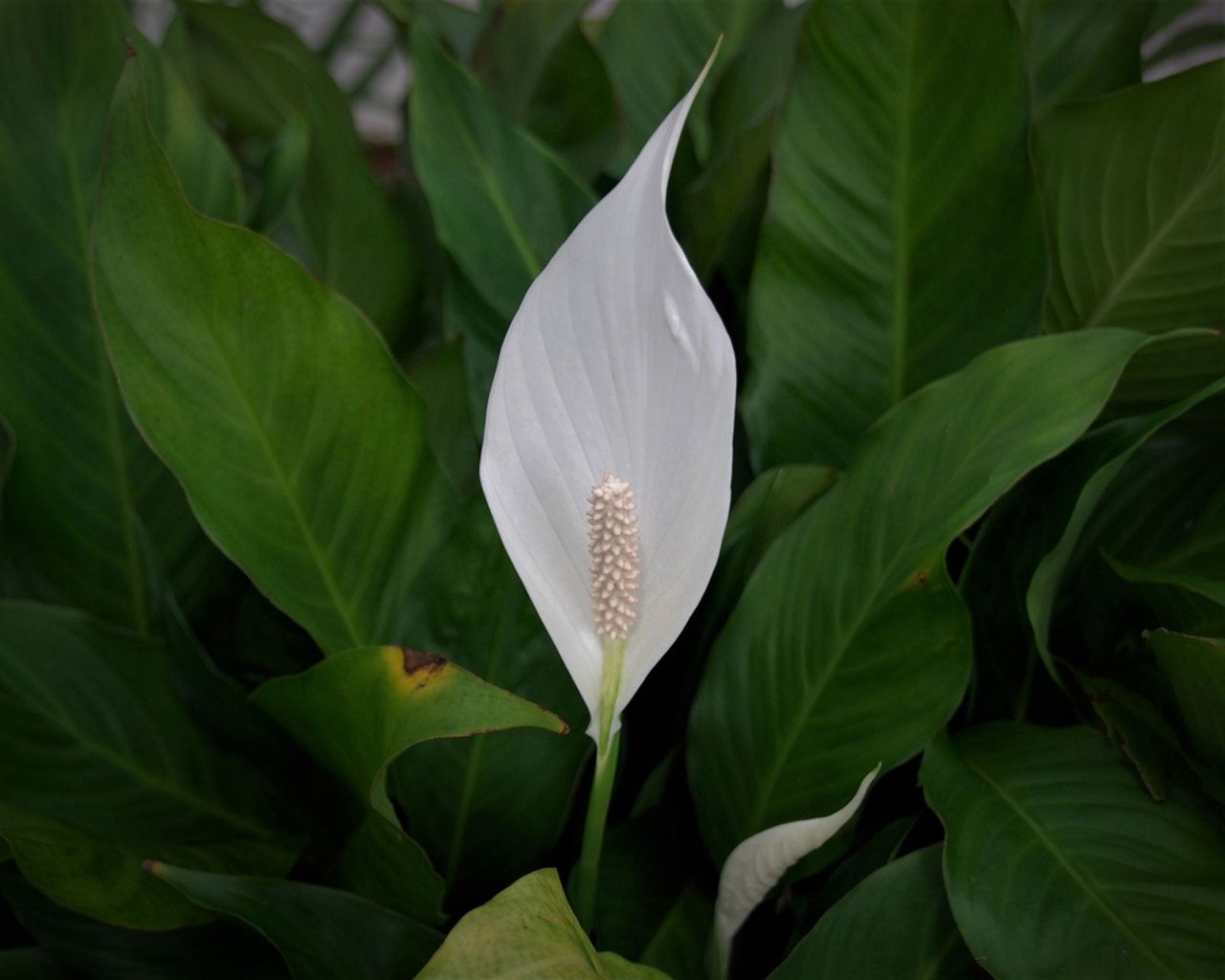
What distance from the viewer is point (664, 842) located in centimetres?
44

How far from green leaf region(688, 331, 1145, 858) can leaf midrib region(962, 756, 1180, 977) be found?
→ 1.7 inches

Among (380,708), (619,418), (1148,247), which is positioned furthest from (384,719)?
(1148,247)

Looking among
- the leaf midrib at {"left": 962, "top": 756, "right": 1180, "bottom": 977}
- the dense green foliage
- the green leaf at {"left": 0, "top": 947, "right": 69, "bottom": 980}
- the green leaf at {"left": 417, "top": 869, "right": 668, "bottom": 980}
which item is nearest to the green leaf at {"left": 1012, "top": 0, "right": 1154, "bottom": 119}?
the dense green foliage

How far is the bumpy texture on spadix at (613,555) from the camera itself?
28 cm

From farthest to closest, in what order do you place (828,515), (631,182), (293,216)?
(293,216) → (828,515) → (631,182)

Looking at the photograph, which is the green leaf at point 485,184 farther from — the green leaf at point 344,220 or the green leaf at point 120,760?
the green leaf at point 120,760

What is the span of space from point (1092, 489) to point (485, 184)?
262 mm

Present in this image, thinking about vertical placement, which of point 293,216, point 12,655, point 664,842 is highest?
point 293,216

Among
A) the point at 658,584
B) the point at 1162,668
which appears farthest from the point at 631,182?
the point at 1162,668

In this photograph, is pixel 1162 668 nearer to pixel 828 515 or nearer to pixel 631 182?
pixel 828 515

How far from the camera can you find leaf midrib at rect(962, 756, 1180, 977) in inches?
13.0

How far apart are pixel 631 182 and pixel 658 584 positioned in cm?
10

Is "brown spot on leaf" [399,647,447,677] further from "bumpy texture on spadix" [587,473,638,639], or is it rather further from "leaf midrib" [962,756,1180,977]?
"leaf midrib" [962,756,1180,977]

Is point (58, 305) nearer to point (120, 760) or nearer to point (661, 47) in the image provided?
point (120, 760)
